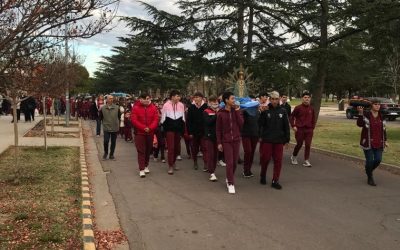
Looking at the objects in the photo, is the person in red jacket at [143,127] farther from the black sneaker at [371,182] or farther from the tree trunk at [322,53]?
the tree trunk at [322,53]

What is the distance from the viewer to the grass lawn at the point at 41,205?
5.78 metres

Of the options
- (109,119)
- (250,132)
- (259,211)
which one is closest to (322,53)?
(250,132)

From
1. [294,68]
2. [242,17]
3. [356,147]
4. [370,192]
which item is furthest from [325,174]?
[242,17]

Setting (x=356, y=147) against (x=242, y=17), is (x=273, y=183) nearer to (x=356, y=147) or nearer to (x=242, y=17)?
(x=356, y=147)

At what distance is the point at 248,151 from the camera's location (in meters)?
10.7

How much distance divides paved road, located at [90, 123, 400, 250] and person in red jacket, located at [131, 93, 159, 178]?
17.0 inches

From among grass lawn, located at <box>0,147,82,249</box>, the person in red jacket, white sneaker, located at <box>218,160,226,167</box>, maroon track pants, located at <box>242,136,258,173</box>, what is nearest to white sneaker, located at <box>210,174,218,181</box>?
maroon track pants, located at <box>242,136,258,173</box>

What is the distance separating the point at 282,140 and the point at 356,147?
765cm

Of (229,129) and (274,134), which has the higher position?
(229,129)

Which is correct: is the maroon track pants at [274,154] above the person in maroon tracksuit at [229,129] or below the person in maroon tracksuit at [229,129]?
below

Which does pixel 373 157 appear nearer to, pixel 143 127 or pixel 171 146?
pixel 171 146

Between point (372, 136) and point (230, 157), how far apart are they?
2.88 metres

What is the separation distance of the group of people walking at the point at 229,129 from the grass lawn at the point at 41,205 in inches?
69.7

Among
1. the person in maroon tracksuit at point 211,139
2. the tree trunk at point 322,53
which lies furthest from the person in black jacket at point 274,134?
the tree trunk at point 322,53
